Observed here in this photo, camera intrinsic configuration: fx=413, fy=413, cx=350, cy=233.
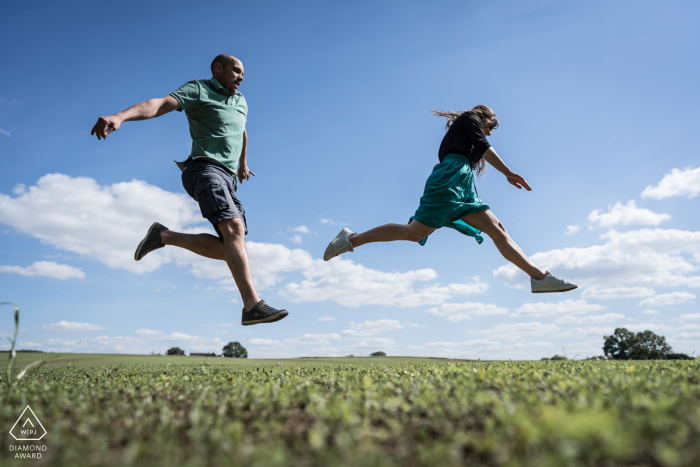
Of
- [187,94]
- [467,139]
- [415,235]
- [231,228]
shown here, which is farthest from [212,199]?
[467,139]

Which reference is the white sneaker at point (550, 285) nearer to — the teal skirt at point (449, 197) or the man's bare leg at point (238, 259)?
the teal skirt at point (449, 197)

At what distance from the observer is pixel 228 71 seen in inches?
205

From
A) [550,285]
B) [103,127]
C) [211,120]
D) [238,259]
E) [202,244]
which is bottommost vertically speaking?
[550,285]

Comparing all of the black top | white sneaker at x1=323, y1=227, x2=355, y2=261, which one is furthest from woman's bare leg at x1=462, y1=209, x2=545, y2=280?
white sneaker at x1=323, y1=227, x2=355, y2=261

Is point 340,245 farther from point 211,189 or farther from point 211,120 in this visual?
point 211,120

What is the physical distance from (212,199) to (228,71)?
1780mm

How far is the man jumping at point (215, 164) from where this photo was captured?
4465 mm

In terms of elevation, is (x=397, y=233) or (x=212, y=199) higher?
(x=212, y=199)

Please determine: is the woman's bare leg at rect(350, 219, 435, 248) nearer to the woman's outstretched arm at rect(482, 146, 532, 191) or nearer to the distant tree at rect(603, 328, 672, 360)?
the woman's outstretched arm at rect(482, 146, 532, 191)

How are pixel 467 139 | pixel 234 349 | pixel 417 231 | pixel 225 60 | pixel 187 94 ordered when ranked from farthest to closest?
pixel 234 349 → pixel 467 139 → pixel 417 231 → pixel 225 60 → pixel 187 94

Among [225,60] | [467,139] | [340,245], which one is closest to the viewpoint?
[225,60]

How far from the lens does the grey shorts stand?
4594mm

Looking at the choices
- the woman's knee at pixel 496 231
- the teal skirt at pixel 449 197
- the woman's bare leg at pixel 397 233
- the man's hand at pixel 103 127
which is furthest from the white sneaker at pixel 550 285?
the man's hand at pixel 103 127

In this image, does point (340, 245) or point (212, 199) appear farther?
point (340, 245)
